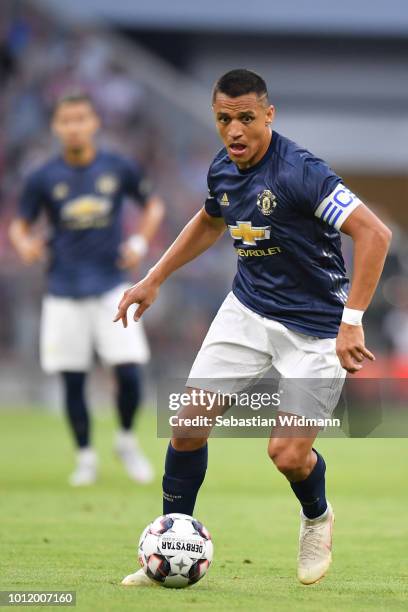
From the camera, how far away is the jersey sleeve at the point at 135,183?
10.5 meters

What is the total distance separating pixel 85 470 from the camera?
1005 cm

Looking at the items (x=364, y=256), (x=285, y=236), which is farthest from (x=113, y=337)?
(x=364, y=256)

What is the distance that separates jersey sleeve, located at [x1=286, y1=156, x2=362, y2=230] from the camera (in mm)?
5387

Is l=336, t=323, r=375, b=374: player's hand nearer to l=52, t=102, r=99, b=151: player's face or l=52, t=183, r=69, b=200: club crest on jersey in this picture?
l=52, t=102, r=99, b=151: player's face

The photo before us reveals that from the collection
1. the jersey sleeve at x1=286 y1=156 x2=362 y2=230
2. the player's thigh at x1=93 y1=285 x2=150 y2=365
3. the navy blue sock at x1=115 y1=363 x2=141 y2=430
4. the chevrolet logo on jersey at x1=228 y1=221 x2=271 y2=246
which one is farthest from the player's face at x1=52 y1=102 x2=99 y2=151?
the jersey sleeve at x1=286 y1=156 x2=362 y2=230

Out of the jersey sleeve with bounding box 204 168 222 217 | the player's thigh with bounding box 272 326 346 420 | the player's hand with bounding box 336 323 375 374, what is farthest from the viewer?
the jersey sleeve with bounding box 204 168 222 217

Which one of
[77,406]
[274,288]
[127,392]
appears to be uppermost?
[274,288]

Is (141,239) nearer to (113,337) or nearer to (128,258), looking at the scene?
(128,258)

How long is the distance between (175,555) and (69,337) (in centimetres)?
495

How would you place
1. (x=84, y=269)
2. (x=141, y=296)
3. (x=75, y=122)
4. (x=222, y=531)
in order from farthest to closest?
(x=84, y=269), (x=75, y=122), (x=222, y=531), (x=141, y=296)

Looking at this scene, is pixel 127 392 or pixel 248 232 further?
pixel 127 392

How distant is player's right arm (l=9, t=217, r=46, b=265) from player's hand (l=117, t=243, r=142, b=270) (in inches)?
25.1

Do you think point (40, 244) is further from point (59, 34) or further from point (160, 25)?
point (160, 25)

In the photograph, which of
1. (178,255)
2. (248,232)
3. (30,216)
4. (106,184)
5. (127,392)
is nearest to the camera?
(248,232)
